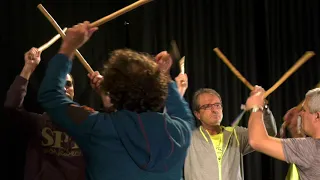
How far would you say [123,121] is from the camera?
47.0 inches

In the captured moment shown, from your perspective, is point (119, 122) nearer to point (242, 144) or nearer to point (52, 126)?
point (52, 126)

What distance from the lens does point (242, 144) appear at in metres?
2.55

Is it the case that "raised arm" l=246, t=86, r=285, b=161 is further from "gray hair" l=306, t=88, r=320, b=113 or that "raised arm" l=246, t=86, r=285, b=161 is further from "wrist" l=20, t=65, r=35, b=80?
"wrist" l=20, t=65, r=35, b=80

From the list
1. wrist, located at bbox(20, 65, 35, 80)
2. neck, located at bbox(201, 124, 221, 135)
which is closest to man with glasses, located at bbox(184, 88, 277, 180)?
neck, located at bbox(201, 124, 221, 135)

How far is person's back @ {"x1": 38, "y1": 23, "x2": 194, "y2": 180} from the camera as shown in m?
1.16

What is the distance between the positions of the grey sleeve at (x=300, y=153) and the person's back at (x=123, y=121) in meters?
0.62

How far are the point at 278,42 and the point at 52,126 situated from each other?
6.58ft

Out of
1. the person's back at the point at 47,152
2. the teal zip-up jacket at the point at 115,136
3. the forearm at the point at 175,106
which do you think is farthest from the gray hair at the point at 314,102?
the person's back at the point at 47,152

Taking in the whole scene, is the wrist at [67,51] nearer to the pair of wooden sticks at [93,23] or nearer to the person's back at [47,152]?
the pair of wooden sticks at [93,23]

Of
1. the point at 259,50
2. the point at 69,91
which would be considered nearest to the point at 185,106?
the point at 69,91

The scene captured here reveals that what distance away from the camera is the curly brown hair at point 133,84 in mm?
1227

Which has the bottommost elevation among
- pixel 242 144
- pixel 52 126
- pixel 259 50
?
pixel 242 144

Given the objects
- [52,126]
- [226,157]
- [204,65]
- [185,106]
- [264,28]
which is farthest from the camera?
[264,28]

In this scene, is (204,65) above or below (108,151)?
above
